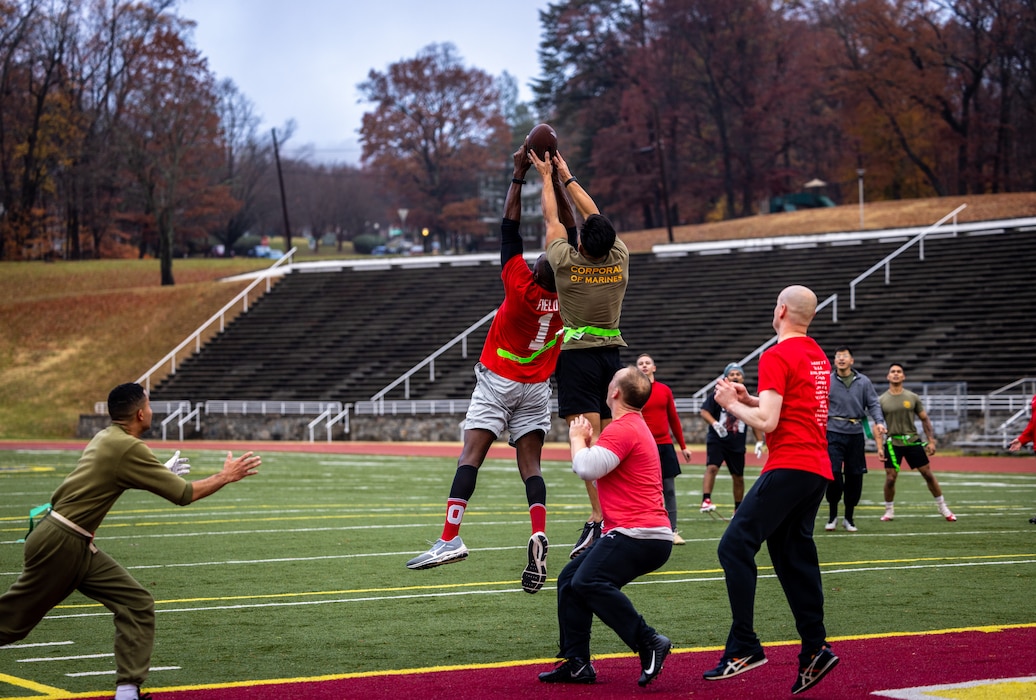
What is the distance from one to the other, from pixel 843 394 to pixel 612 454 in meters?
9.82

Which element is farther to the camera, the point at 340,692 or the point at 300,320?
the point at 300,320

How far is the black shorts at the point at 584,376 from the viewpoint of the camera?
379 inches

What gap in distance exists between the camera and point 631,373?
24.3 ft

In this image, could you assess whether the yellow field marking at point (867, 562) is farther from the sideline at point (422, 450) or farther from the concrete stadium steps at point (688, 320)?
the concrete stadium steps at point (688, 320)

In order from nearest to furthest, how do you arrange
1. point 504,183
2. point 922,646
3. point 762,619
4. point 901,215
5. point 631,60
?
point 922,646 → point 762,619 → point 901,215 → point 631,60 → point 504,183

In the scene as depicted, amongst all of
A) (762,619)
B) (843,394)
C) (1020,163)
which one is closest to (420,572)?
(762,619)

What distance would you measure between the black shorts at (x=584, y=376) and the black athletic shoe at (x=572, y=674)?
2687 millimetres

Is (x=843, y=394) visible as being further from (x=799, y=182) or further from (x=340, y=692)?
(x=799, y=182)

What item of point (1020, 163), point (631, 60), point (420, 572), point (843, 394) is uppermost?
point (631, 60)

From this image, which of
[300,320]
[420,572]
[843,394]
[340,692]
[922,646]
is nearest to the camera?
[340,692]

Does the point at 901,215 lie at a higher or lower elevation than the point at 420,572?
higher

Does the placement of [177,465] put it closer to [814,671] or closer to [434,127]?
[814,671]

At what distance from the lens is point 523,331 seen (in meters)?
9.31

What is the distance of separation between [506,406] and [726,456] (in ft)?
26.7
